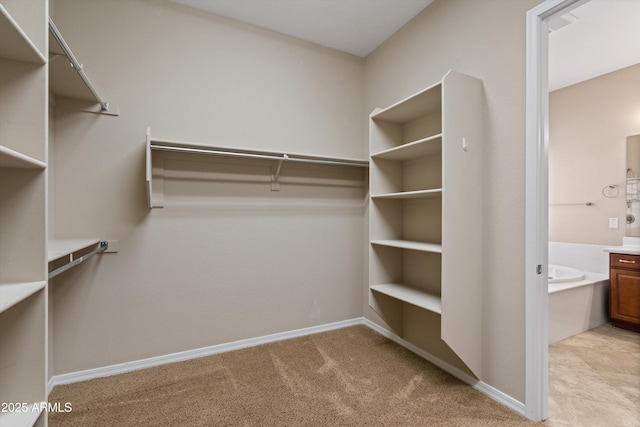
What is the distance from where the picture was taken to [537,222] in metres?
1.54

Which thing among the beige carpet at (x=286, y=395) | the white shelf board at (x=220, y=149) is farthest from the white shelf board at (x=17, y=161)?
the beige carpet at (x=286, y=395)

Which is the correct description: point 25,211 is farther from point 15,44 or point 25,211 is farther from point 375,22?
point 375,22

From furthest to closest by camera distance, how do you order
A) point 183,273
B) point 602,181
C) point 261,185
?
Result: point 602,181, point 261,185, point 183,273

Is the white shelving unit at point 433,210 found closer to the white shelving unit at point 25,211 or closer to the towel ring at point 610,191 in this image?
the white shelving unit at point 25,211

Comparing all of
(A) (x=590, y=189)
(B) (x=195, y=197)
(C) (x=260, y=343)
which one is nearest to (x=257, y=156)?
(B) (x=195, y=197)

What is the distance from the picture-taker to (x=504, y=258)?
1.70m

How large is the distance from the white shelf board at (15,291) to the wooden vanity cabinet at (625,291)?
444cm

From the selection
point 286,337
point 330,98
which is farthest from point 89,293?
point 330,98

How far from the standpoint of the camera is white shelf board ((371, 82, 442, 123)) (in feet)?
6.14

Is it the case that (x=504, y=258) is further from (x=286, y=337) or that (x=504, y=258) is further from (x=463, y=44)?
(x=286, y=337)

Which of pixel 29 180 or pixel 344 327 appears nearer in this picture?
pixel 29 180

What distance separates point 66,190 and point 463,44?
2.81 metres

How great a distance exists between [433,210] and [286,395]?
162cm

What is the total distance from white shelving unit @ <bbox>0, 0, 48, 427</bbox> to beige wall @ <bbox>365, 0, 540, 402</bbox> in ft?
6.76
